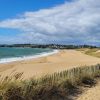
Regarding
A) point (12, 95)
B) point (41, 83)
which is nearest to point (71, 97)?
point (41, 83)

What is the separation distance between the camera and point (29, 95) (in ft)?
27.7

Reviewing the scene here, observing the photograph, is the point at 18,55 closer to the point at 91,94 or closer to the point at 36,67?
the point at 36,67

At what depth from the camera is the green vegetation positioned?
789 centimetres

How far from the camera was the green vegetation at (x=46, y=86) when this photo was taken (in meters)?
7.89

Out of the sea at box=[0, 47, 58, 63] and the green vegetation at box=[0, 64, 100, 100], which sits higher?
the green vegetation at box=[0, 64, 100, 100]

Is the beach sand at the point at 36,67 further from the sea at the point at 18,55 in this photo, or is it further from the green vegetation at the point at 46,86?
the sea at the point at 18,55

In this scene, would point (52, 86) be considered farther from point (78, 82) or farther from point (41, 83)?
point (78, 82)

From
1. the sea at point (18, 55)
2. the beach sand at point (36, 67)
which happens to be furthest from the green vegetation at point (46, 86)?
the sea at point (18, 55)

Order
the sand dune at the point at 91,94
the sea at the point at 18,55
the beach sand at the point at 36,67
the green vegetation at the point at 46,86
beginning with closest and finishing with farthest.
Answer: the green vegetation at the point at 46,86, the sand dune at the point at 91,94, the beach sand at the point at 36,67, the sea at the point at 18,55

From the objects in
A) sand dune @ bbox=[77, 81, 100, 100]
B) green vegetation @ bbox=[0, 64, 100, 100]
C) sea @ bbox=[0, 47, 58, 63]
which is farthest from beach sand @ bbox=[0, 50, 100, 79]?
sea @ bbox=[0, 47, 58, 63]

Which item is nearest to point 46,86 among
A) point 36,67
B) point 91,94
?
point 91,94

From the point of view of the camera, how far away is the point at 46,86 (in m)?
9.50

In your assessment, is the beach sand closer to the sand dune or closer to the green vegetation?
the green vegetation

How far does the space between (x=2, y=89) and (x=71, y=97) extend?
3.02 meters
